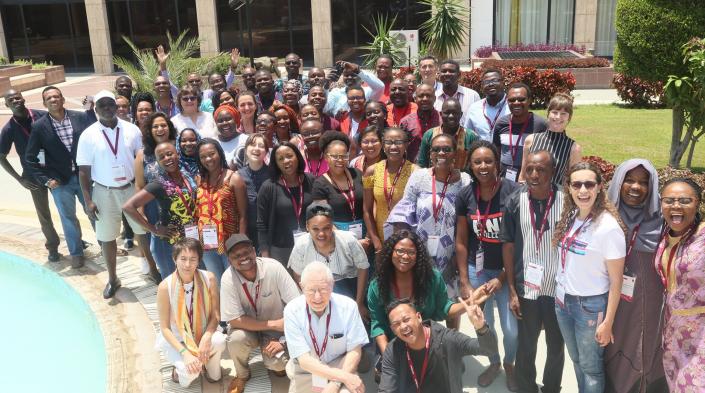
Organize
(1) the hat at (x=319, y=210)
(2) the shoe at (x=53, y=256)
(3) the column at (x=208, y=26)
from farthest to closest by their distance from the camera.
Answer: (3) the column at (x=208, y=26) → (2) the shoe at (x=53, y=256) → (1) the hat at (x=319, y=210)

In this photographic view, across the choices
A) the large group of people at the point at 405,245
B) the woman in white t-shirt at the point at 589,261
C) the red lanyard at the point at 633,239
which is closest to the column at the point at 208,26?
the large group of people at the point at 405,245

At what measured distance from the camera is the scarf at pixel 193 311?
14.3 ft

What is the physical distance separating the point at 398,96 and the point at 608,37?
19917 millimetres

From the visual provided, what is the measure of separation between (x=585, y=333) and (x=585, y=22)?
21.4m

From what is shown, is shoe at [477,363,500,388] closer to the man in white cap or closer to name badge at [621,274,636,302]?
name badge at [621,274,636,302]

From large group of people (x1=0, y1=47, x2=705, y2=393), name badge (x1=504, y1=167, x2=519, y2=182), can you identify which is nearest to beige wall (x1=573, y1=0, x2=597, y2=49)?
large group of people (x1=0, y1=47, x2=705, y2=393)

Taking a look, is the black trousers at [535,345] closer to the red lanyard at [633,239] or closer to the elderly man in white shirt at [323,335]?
the red lanyard at [633,239]

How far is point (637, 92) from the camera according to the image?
14352mm

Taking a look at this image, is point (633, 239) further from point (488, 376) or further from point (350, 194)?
point (350, 194)

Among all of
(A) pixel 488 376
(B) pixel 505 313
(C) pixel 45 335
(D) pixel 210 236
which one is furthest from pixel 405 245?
(C) pixel 45 335

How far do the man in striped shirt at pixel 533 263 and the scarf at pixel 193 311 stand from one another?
2.20 metres

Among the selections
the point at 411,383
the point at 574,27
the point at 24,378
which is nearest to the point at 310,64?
the point at 574,27

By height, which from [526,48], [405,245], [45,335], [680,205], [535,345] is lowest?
[45,335]

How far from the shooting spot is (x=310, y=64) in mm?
26078
